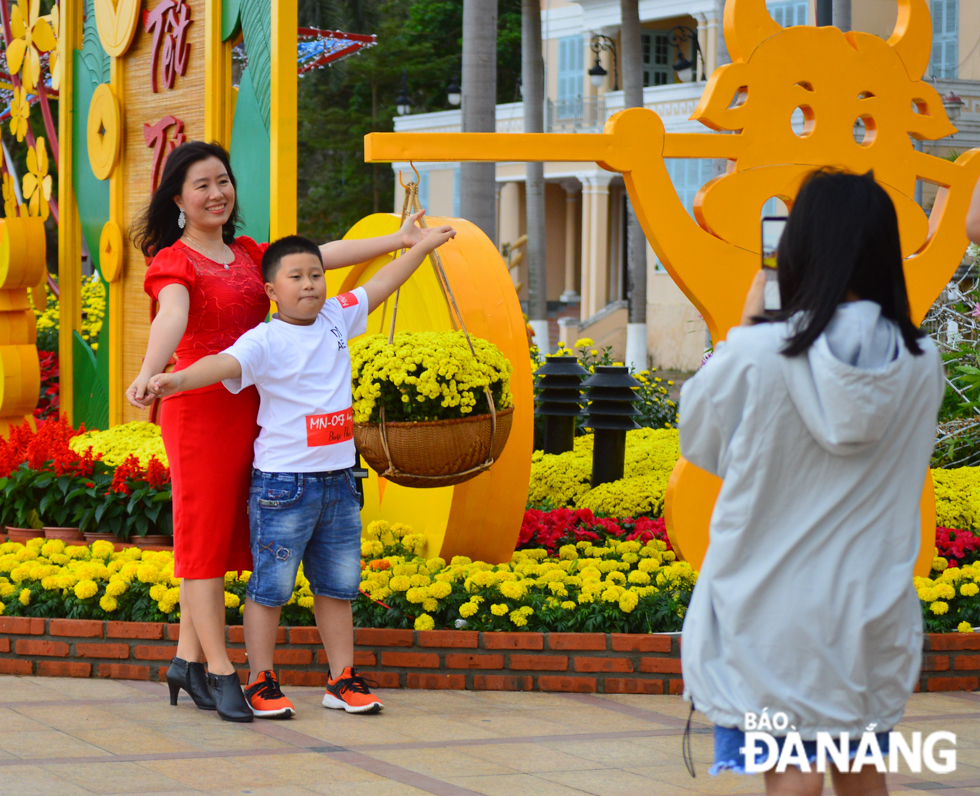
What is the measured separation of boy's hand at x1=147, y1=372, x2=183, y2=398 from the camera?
390 centimetres

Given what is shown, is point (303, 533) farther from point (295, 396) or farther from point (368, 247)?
point (368, 247)

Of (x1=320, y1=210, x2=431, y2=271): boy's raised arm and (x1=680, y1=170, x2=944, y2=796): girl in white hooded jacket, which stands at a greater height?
(x1=320, y1=210, x2=431, y2=271): boy's raised arm

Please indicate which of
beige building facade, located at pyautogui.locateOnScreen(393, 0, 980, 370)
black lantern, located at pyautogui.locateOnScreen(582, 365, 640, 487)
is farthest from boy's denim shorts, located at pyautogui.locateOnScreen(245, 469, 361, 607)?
beige building facade, located at pyautogui.locateOnScreen(393, 0, 980, 370)

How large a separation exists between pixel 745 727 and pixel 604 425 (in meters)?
5.28

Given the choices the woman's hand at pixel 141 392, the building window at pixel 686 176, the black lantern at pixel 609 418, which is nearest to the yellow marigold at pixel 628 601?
the woman's hand at pixel 141 392

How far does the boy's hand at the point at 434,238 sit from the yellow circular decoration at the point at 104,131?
Result: 13.7ft

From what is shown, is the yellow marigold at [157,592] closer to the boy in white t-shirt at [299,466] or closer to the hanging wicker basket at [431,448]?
the boy in white t-shirt at [299,466]

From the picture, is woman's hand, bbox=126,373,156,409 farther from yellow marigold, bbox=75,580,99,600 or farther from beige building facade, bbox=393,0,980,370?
beige building facade, bbox=393,0,980,370

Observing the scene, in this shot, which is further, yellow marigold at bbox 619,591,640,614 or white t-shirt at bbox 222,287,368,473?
yellow marigold at bbox 619,591,640,614

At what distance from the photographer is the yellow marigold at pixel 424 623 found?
198 inches

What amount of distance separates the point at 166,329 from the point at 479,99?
20.9ft

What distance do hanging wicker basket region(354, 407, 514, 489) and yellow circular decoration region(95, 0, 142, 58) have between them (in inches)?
173

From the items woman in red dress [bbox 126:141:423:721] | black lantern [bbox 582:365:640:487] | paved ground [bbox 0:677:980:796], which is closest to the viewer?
paved ground [bbox 0:677:980:796]

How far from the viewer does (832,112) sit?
566 cm
